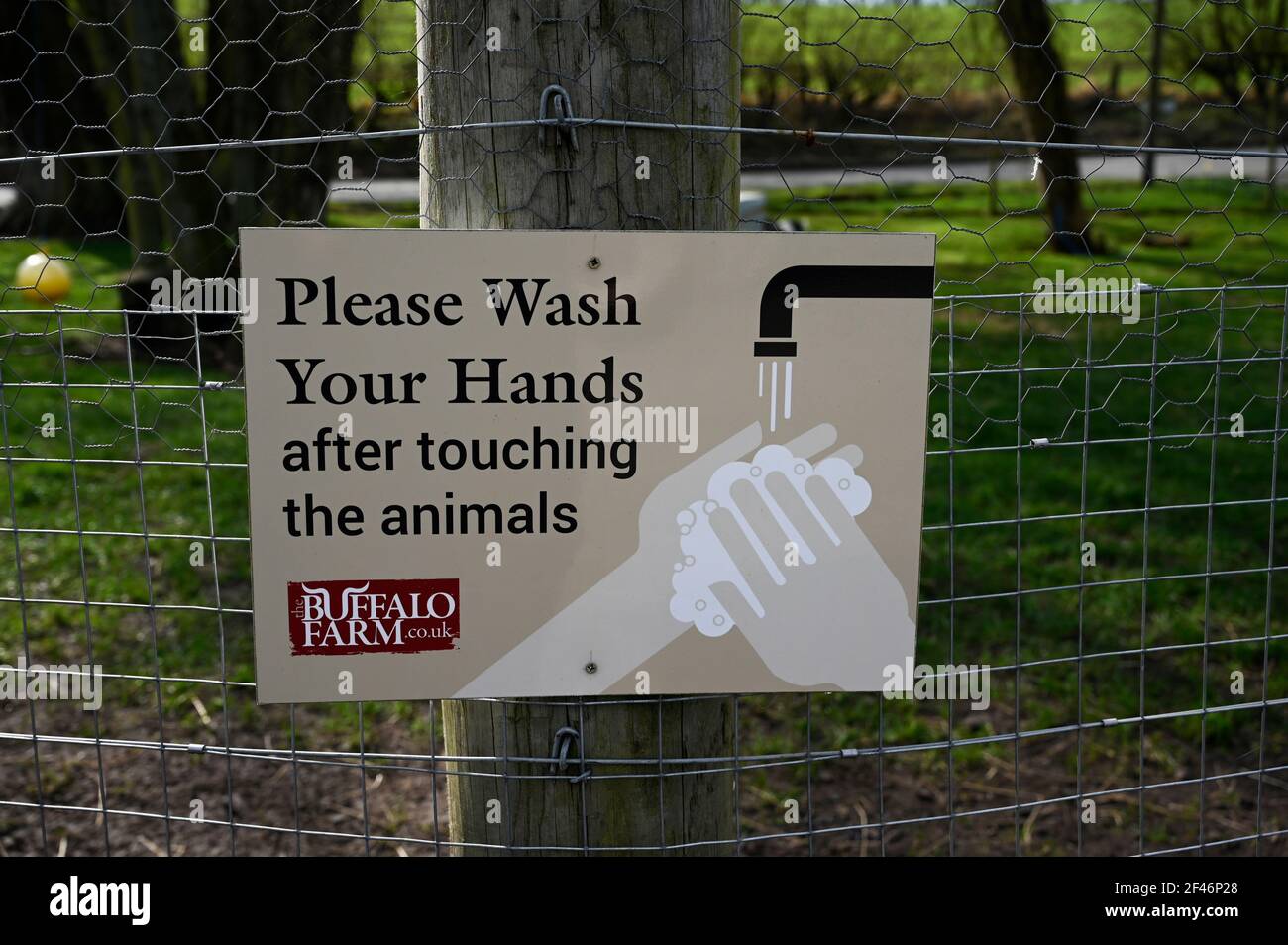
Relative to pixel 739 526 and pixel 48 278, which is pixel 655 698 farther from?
pixel 48 278

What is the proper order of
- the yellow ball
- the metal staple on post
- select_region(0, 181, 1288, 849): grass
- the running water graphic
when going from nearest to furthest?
the metal staple on post, the running water graphic, select_region(0, 181, 1288, 849): grass, the yellow ball

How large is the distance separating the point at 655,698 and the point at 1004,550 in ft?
10.9

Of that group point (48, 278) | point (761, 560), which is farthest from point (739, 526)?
point (48, 278)

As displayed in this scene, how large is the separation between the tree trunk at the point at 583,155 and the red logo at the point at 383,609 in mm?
207

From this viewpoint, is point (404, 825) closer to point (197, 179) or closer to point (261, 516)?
point (261, 516)

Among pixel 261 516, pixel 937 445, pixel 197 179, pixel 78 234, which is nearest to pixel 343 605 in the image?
pixel 261 516

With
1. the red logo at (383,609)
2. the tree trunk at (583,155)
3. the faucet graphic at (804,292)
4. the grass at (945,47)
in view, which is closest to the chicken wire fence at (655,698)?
the tree trunk at (583,155)

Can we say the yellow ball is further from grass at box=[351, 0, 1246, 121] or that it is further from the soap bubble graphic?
the soap bubble graphic

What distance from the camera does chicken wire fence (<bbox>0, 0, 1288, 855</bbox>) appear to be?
1971 mm

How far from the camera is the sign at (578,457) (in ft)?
6.41

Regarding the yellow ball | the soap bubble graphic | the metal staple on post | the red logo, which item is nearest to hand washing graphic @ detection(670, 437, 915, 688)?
the soap bubble graphic

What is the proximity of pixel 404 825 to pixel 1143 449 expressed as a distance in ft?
15.0

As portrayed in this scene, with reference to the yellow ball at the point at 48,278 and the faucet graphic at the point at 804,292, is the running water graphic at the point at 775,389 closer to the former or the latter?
the faucet graphic at the point at 804,292

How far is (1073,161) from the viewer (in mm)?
8484
